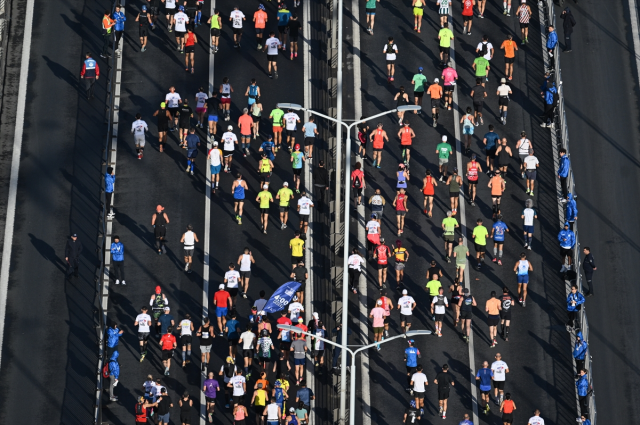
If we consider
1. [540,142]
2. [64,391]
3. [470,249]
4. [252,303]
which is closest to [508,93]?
[540,142]

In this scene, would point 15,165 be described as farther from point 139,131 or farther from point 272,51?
point 272,51

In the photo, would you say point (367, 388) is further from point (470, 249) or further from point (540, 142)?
point (540, 142)

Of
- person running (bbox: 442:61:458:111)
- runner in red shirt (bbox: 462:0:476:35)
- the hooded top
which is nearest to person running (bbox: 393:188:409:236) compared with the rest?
person running (bbox: 442:61:458:111)

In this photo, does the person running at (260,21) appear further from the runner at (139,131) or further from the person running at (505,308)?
the person running at (505,308)

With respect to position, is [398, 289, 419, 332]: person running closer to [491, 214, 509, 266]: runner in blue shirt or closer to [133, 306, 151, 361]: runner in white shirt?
[491, 214, 509, 266]: runner in blue shirt

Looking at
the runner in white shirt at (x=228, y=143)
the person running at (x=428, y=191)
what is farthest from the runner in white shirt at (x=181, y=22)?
the person running at (x=428, y=191)

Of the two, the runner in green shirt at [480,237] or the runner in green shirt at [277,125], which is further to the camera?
the runner in green shirt at [277,125]

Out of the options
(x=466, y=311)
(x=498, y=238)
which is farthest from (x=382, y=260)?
(x=498, y=238)
